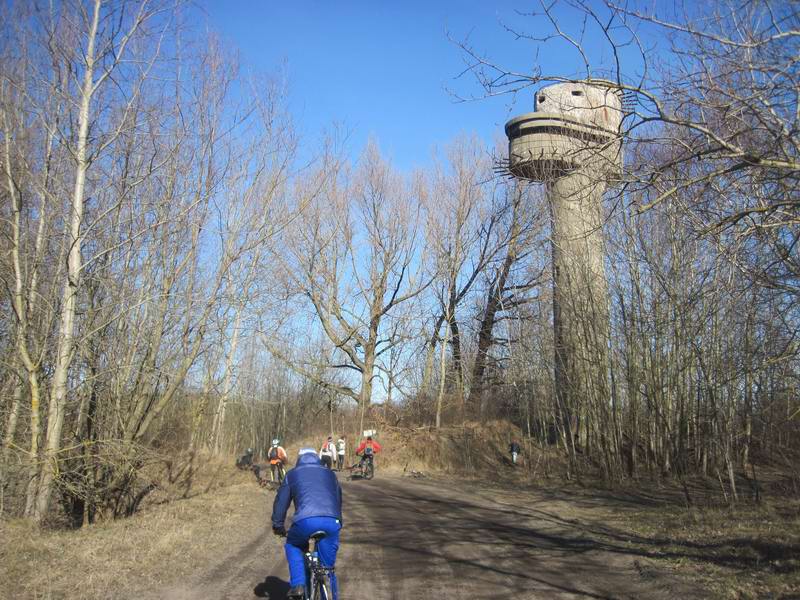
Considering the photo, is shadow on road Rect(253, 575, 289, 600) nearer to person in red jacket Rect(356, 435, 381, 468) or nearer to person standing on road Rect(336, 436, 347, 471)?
person in red jacket Rect(356, 435, 381, 468)

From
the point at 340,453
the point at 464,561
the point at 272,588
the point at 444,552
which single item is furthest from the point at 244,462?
the point at 272,588

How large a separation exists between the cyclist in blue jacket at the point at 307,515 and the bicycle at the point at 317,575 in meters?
0.04

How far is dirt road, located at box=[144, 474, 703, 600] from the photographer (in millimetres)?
6848

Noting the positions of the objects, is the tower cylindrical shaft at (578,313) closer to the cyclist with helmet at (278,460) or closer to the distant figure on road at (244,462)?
the cyclist with helmet at (278,460)

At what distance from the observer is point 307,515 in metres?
5.28

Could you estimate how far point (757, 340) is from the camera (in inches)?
571

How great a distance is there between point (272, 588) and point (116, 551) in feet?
8.23

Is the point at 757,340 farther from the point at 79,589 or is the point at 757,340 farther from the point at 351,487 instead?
the point at 79,589

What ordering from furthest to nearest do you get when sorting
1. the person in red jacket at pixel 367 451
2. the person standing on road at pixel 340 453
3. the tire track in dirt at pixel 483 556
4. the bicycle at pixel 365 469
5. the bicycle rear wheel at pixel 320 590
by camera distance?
the person standing on road at pixel 340 453 < the bicycle at pixel 365 469 < the person in red jacket at pixel 367 451 < the tire track in dirt at pixel 483 556 < the bicycle rear wheel at pixel 320 590

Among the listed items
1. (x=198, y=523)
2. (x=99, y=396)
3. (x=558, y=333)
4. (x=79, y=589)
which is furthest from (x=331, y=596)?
(x=558, y=333)

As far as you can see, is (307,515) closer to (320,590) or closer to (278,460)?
(320,590)

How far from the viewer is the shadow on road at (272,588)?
664 centimetres

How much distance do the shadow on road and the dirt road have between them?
11 mm

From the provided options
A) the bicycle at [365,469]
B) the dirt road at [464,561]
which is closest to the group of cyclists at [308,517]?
the dirt road at [464,561]
